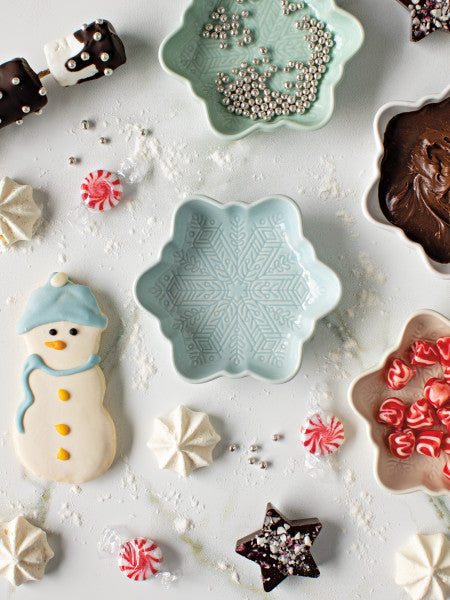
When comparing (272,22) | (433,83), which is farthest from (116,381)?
(433,83)

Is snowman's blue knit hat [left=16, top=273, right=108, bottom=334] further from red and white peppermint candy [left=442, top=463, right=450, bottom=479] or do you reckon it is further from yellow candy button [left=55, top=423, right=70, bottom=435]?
red and white peppermint candy [left=442, top=463, right=450, bottom=479]

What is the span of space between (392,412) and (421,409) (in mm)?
82

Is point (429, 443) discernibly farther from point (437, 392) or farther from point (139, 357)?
point (139, 357)

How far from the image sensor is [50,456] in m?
1.66

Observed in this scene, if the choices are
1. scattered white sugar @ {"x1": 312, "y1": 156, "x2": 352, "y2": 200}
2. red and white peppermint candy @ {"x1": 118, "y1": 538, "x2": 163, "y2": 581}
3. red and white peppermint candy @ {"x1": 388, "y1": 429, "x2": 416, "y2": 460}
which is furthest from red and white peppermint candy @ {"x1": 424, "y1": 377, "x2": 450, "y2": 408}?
red and white peppermint candy @ {"x1": 118, "y1": 538, "x2": 163, "y2": 581}

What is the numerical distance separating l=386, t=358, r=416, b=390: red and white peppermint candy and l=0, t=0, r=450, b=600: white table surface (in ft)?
0.32

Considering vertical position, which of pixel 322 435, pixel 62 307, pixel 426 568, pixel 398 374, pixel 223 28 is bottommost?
pixel 426 568

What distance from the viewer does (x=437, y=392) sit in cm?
157

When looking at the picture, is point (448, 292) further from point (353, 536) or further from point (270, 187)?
point (353, 536)

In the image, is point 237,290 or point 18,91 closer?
point 18,91

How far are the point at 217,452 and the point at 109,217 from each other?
75 cm

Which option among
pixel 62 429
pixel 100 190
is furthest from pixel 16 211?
pixel 62 429

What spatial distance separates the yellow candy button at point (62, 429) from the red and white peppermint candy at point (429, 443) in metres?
0.98

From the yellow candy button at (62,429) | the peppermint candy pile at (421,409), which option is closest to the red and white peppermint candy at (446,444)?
the peppermint candy pile at (421,409)
